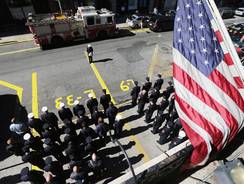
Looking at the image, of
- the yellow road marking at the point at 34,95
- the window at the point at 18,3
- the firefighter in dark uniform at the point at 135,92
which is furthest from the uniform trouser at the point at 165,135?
the window at the point at 18,3

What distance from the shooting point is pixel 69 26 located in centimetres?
1714

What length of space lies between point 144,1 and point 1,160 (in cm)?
2695

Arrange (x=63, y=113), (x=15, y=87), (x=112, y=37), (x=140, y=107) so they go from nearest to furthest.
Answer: (x=63, y=113) → (x=140, y=107) → (x=15, y=87) → (x=112, y=37)

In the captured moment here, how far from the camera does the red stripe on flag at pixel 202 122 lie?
5199 millimetres

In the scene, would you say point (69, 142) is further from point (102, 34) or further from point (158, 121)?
point (102, 34)

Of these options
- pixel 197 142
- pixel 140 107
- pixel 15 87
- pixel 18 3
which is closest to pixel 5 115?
pixel 15 87

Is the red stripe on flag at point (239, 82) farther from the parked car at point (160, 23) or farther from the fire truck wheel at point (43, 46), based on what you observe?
the parked car at point (160, 23)

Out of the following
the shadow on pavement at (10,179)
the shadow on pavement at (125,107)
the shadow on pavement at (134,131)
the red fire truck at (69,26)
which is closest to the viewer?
the shadow on pavement at (10,179)

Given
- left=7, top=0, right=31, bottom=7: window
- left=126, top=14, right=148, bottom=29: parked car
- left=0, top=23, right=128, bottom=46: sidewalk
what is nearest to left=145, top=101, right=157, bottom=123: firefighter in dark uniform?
left=126, top=14, right=148, bottom=29: parked car

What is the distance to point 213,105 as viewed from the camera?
5.22 m

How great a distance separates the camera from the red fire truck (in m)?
16.2

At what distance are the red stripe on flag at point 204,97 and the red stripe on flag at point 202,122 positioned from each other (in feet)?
1.17

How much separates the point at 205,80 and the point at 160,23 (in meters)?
17.6

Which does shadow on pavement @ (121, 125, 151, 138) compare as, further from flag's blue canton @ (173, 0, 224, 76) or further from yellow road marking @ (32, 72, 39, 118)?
flag's blue canton @ (173, 0, 224, 76)
